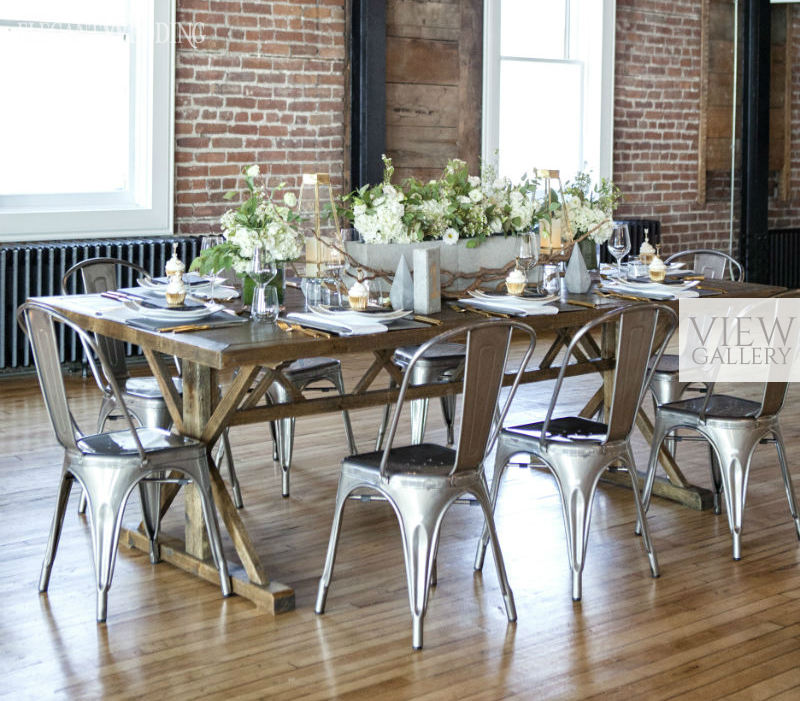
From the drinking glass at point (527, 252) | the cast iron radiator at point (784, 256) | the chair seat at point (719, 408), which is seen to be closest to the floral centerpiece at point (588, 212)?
the drinking glass at point (527, 252)

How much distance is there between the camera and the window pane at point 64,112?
694 cm

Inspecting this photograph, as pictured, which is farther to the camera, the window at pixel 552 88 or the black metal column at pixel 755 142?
the black metal column at pixel 755 142

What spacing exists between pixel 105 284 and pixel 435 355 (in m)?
1.36

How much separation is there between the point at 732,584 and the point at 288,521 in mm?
1578

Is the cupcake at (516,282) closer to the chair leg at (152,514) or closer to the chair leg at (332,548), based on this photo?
the chair leg at (332,548)

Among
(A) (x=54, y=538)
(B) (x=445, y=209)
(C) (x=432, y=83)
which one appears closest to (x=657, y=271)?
(B) (x=445, y=209)

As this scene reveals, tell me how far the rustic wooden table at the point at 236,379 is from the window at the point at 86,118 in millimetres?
3075

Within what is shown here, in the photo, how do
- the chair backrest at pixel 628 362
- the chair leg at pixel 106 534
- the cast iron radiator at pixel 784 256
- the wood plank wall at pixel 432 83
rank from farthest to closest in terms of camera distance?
the cast iron radiator at pixel 784 256 → the wood plank wall at pixel 432 83 → the chair backrest at pixel 628 362 → the chair leg at pixel 106 534

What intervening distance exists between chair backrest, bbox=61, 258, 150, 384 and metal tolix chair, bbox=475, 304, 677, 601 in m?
1.61

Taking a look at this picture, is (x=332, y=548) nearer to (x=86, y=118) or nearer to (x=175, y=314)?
(x=175, y=314)

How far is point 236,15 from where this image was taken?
7367mm

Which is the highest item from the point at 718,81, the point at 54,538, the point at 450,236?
the point at 718,81

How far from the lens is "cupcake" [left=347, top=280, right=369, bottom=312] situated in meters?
3.74

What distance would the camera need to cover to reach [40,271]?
6730mm
